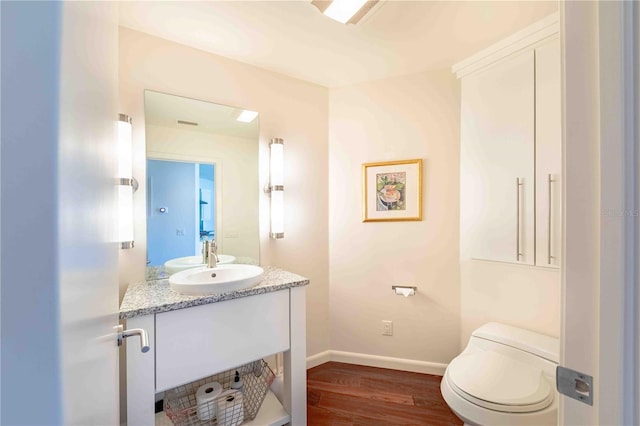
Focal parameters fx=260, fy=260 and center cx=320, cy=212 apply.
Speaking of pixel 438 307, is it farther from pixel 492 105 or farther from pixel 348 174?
pixel 492 105

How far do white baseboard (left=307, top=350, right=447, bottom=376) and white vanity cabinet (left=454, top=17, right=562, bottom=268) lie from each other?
0.95 metres

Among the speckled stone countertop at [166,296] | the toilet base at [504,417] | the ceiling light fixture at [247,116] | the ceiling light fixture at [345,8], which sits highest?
the ceiling light fixture at [345,8]

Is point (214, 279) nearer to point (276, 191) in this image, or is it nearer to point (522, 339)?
point (276, 191)

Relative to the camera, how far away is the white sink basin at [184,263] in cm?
160

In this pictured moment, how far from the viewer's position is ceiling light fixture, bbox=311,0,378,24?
1229mm

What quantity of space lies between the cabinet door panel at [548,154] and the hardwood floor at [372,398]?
1.14 m

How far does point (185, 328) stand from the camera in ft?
3.92

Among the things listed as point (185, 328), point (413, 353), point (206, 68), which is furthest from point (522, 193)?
point (206, 68)

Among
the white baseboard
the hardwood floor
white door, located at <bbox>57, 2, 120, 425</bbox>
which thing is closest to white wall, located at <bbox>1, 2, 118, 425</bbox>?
white door, located at <bbox>57, 2, 120, 425</bbox>

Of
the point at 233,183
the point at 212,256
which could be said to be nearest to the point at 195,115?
the point at 233,183

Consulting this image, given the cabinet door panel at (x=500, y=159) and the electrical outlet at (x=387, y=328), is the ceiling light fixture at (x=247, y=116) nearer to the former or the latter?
the cabinet door panel at (x=500, y=159)

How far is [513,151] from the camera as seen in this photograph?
1.59 meters

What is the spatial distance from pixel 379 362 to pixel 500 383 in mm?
1031

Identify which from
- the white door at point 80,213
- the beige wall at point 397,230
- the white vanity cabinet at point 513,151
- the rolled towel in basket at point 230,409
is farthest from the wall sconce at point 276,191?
the white door at point 80,213
